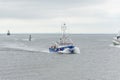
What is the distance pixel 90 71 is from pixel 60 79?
11.8m

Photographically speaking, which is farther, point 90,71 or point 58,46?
point 58,46

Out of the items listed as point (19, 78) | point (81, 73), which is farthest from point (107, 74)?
point (19, 78)

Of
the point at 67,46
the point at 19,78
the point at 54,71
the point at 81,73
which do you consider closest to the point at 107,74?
the point at 81,73

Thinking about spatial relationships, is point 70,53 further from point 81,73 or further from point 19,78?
point 19,78

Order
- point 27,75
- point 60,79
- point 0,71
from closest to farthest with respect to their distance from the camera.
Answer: point 60,79 → point 27,75 → point 0,71

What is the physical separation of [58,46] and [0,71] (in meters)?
45.1

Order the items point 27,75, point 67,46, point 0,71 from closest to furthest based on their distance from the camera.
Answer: point 27,75, point 0,71, point 67,46

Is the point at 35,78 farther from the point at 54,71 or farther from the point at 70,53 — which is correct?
the point at 70,53

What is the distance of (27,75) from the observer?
214ft

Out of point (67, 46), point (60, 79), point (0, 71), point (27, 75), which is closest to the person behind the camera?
point (60, 79)

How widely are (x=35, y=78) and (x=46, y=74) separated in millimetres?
5521

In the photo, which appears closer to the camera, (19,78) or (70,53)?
(19,78)

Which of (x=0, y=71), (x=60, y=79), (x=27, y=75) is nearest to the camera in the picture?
(x=60, y=79)

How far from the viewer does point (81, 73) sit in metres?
68.8
